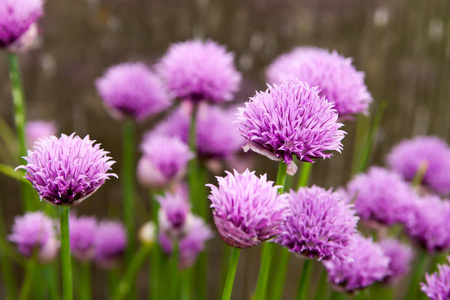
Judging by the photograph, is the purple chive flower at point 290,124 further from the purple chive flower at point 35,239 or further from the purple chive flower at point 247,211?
the purple chive flower at point 35,239

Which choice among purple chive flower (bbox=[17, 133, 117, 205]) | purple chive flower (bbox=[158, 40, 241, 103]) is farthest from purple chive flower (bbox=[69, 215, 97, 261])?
purple chive flower (bbox=[17, 133, 117, 205])

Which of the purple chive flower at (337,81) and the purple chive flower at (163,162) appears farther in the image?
the purple chive flower at (163,162)

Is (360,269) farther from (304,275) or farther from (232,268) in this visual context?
(232,268)

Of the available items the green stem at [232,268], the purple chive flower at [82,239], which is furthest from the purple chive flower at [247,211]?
the purple chive flower at [82,239]

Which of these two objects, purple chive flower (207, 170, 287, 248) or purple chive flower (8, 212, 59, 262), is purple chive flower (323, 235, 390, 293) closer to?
purple chive flower (207, 170, 287, 248)

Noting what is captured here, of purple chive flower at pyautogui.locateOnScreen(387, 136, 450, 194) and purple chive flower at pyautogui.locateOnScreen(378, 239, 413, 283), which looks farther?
purple chive flower at pyautogui.locateOnScreen(387, 136, 450, 194)
